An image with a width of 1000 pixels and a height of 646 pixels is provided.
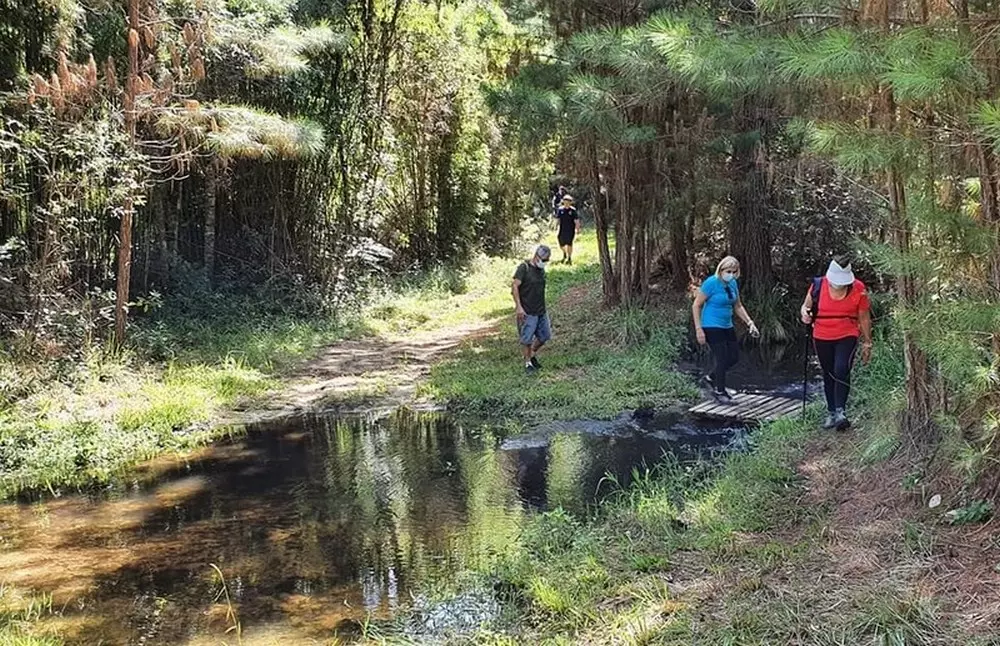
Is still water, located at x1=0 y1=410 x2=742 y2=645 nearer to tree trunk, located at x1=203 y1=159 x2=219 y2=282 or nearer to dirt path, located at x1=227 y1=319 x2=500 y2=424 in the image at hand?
dirt path, located at x1=227 y1=319 x2=500 y2=424

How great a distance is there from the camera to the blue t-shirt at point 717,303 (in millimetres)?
7707

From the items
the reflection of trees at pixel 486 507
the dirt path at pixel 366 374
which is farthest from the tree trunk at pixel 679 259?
the reflection of trees at pixel 486 507

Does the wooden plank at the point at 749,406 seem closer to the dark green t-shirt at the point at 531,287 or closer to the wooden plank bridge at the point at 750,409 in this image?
the wooden plank bridge at the point at 750,409

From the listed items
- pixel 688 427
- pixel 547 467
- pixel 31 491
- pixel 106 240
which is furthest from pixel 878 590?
pixel 106 240

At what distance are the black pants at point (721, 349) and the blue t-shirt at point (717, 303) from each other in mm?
64

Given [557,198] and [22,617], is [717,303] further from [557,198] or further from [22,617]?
[557,198]

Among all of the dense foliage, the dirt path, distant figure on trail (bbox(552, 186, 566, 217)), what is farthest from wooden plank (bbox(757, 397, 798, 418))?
distant figure on trail (bbox(552, 186, 566, 217))

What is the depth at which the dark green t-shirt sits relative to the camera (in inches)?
354

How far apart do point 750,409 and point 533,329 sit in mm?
2639

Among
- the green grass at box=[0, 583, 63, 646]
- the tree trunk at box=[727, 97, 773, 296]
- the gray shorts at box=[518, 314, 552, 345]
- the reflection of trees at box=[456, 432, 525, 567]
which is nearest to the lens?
the green grass at box=[0, 583, 63, 646]

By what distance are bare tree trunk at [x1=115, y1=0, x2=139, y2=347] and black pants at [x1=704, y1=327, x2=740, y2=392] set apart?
19.5 feet

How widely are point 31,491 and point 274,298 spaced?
6.03 metres

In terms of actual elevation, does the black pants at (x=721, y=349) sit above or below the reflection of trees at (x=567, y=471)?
above

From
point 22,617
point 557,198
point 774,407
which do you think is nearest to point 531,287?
point 774,407
